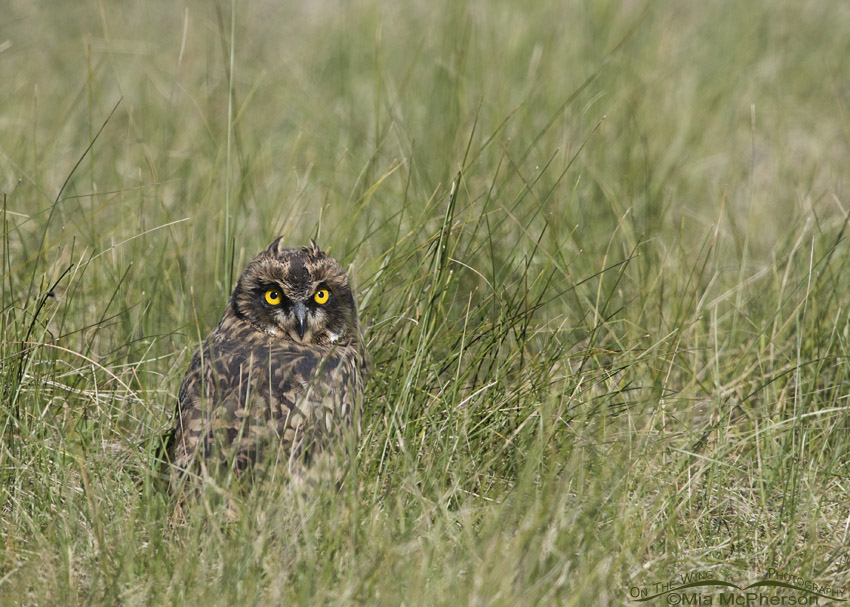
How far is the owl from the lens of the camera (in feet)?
9.56

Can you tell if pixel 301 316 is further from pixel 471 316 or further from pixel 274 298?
pixel 471 316

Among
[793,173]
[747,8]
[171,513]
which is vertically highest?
[747,8]

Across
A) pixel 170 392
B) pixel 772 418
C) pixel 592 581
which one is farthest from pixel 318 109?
pixel 592 581

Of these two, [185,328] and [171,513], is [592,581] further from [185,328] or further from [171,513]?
[185,328]

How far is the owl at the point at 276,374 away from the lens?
2914 millimetres

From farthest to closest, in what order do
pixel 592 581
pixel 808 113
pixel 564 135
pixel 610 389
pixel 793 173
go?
pixel 808 113 → pixel 793 173 → pixel 564 135 → pixel 610 389 → pixel 592 581

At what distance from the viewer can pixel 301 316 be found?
11.2ft

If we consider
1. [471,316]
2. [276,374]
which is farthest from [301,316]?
[471,316]

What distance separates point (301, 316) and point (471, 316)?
62 cm

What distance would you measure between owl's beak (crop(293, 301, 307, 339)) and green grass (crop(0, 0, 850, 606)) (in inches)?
13.0

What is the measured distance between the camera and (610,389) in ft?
11.4

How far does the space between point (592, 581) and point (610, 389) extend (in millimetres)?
1045

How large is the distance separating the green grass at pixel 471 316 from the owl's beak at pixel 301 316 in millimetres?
329

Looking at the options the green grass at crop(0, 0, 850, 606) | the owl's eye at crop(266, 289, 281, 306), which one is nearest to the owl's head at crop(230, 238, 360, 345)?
the owl's eye at crop(266, 289, 281, 306)
